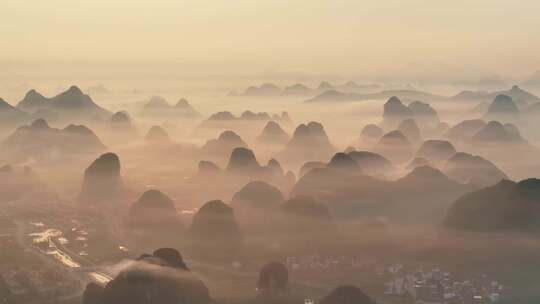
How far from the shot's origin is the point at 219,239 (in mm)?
81500

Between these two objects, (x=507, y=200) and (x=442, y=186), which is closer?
(x=507, y=200)

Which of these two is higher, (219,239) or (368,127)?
(368,127)

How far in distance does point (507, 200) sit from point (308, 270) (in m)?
31.6

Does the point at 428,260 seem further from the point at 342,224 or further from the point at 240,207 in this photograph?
the point at 240,207

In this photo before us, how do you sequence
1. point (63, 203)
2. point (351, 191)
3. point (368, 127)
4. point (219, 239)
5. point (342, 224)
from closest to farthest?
point (219, 239)
point (342, 224)
point (351, 191)
point (63, 203)
point (368, 127)

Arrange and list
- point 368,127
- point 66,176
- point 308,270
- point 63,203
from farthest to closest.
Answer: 1. point 368,127
2. point 66,176
3. point 63,203
4. point 308,270

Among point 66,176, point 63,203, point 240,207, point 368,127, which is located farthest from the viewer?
point 368,127

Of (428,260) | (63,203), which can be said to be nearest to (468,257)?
(428,260)

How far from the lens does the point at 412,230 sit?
277 feet

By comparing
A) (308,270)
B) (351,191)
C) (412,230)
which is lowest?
(308,270)

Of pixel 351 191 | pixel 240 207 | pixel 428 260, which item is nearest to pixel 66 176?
pixel 240 207

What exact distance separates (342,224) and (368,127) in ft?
376

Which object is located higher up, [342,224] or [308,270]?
[342,224]

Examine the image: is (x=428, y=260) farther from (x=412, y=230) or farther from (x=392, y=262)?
(x=412, y=230)
